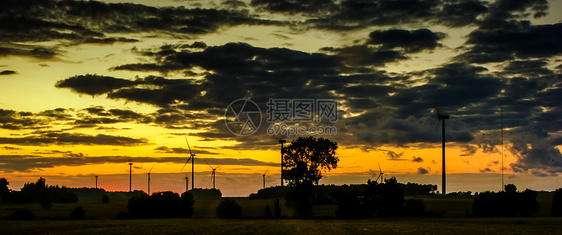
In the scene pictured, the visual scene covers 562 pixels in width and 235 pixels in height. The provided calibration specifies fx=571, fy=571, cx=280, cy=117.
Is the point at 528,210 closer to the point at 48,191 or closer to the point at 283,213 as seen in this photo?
the point at 283,213

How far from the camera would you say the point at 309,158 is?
5950 inches

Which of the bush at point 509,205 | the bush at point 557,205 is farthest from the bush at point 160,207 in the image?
the bush at point 557,205

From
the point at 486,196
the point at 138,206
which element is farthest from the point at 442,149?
the point at 138,206

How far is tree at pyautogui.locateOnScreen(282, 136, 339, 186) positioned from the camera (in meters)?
150

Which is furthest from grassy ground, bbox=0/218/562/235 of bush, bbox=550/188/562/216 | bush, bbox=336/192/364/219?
bush, bbox=336/192/364/219

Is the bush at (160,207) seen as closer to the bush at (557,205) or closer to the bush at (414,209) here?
the bush at (414,209)

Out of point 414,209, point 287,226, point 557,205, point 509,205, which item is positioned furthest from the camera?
point 414,209

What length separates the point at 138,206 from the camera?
137 meters

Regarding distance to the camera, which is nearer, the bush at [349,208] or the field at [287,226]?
the field at [287,226]

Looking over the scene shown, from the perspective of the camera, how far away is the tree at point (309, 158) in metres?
150

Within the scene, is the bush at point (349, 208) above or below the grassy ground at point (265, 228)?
below

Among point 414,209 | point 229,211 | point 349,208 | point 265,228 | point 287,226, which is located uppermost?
point 265,228

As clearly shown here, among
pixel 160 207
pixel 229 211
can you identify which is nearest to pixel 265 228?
pixel 229 211

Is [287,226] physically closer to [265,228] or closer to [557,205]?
[265,228]
